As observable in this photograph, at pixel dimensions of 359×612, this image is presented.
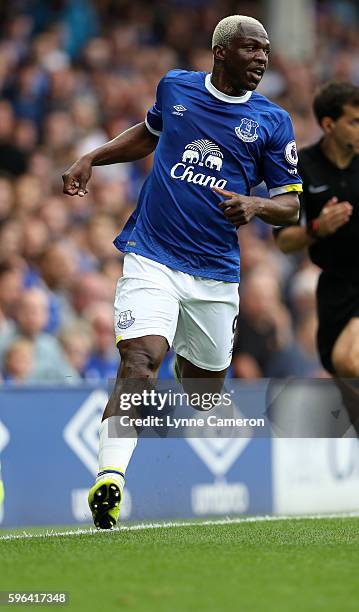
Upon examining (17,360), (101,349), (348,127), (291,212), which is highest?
(348,127)

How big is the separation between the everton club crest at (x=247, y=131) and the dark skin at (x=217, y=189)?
0.19 m

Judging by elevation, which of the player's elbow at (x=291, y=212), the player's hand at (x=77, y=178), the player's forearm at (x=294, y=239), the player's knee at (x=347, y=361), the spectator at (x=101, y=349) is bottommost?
the spectator at (x=101, y=349)

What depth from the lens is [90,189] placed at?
1388cm

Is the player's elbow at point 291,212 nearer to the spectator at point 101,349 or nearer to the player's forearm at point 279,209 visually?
the player's forearm at point 279,209

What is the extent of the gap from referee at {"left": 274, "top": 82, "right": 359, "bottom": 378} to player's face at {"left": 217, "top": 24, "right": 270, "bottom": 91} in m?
1.62

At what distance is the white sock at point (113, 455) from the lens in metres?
6.52

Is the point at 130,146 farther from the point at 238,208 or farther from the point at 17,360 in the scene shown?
the point at 17,360

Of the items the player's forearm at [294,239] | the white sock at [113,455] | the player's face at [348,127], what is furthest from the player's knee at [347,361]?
the white sock at [113,455]

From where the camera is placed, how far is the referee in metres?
8.62

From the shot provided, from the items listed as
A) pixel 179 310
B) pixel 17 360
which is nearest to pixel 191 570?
pixel 179 310

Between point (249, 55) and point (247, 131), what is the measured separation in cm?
41

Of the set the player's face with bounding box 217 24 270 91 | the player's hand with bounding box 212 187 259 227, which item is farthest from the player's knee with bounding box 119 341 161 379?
the player's face with bounding box 217 24 270 91

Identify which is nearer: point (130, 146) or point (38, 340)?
point (130, 146)

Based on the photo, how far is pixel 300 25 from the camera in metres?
19.9
